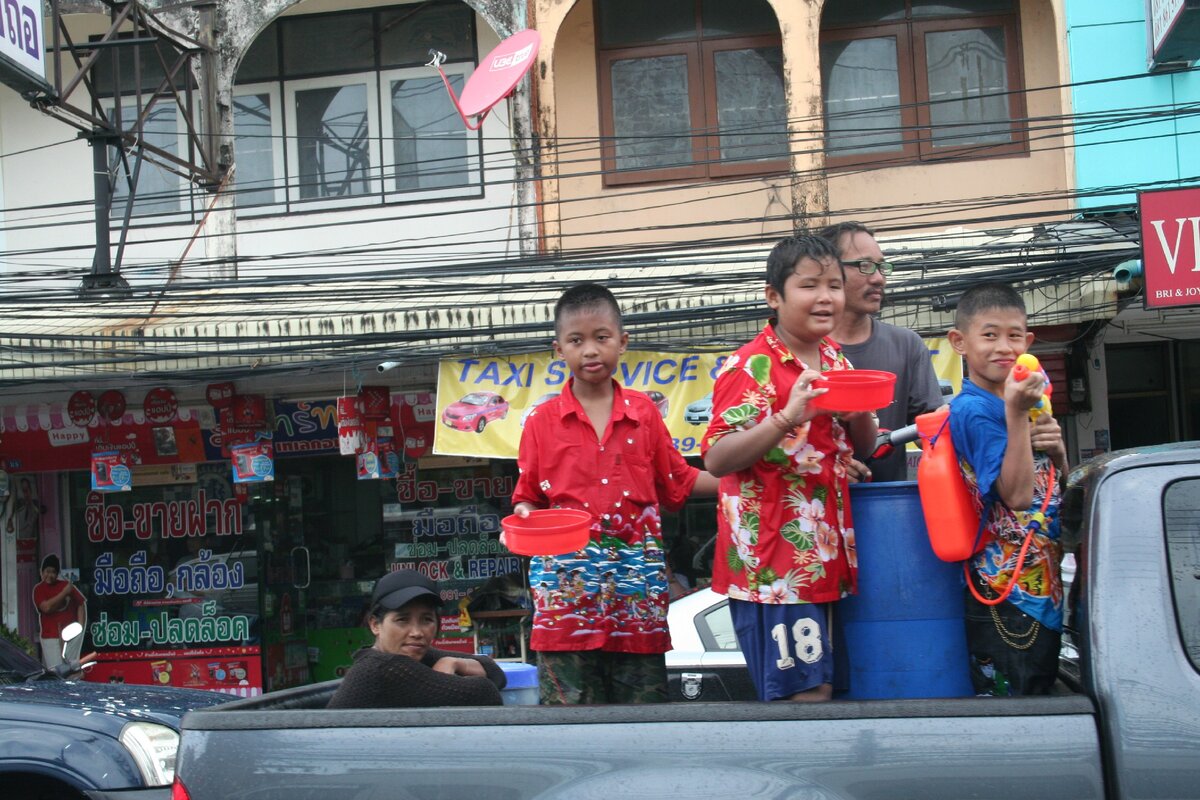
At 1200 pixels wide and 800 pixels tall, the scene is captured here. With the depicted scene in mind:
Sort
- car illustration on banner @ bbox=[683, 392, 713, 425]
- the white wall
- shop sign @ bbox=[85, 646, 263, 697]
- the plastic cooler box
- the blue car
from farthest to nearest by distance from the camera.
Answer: shop sign @ bbox=[85, 646, 263, 697]
the white wall
car illustration on banner @ bbox=[683, 392, 713, 425]
the blue car
the plastic cooler box

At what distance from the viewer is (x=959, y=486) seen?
280 cm

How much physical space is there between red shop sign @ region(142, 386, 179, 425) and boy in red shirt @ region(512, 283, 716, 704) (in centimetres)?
794

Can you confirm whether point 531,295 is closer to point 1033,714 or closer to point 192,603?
point 192,603

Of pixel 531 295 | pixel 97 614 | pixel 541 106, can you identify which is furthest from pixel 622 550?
pixel 97 614

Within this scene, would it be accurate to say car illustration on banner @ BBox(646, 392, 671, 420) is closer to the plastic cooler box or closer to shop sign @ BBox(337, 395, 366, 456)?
shop sign @ BBox(337, 395, 366, 456)

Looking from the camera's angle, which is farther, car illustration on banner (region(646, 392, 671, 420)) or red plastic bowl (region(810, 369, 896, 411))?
car illustration on banner (region(646, 392, 671, 420))

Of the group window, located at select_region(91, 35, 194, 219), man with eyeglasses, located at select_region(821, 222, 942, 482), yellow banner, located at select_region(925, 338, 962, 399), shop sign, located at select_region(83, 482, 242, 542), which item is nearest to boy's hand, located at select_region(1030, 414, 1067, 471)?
man with eyeglasses, located at select_region(821, 222, 942, 482)

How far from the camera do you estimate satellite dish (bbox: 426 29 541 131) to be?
9.41 meters

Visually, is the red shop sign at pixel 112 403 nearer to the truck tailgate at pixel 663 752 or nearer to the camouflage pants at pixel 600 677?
the camouflage pants at pixel 600 677

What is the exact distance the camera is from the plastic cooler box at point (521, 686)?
4.02m

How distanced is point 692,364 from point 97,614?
6830 millimetres

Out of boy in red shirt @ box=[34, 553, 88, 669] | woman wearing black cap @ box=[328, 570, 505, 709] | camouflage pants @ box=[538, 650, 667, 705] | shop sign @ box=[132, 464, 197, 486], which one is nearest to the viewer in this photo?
woman wearing black cap @ box=[328, 570, 505, 709]

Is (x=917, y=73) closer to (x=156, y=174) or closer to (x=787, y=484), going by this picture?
(x=156, y=174)

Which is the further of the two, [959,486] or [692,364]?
[692,364]
